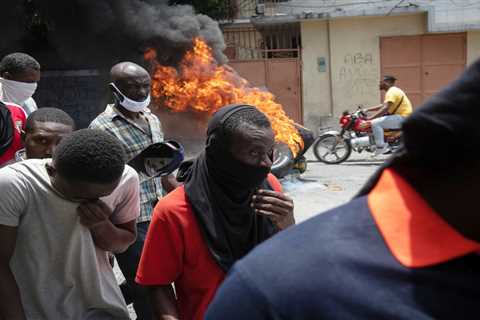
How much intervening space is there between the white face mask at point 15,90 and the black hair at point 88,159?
2.51 meters

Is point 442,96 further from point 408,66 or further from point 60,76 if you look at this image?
point 408,66

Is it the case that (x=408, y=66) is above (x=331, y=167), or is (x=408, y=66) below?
above

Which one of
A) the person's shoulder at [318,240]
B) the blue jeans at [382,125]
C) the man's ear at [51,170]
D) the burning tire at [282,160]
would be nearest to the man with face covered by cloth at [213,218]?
the man's ear at [51,170]

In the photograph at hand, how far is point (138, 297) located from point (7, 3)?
1257 cm

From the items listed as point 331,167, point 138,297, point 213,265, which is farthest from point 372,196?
point 331,167

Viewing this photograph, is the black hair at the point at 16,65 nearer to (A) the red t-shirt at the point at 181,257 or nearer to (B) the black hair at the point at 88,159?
(B) the black hair at the point at 88,159

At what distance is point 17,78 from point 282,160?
194 inches

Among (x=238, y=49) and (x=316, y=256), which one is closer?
(x=316, y=256)

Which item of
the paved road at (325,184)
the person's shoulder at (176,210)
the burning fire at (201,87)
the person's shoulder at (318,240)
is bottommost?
the paved road at (325,184)

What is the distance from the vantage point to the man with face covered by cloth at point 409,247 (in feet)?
2.64

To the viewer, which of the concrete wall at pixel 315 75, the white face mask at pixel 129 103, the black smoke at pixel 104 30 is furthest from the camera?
the concrete wall at pixel 315 75

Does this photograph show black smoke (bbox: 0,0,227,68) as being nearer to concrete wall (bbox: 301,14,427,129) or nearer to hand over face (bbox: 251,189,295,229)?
concrete wall (bbox: 301,14,427,129)

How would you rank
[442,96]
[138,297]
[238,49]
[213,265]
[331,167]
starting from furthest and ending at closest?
[238,49] → [331,167] → [138,297] → [213,265] → [442,96]

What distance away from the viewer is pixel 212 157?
2092mm
